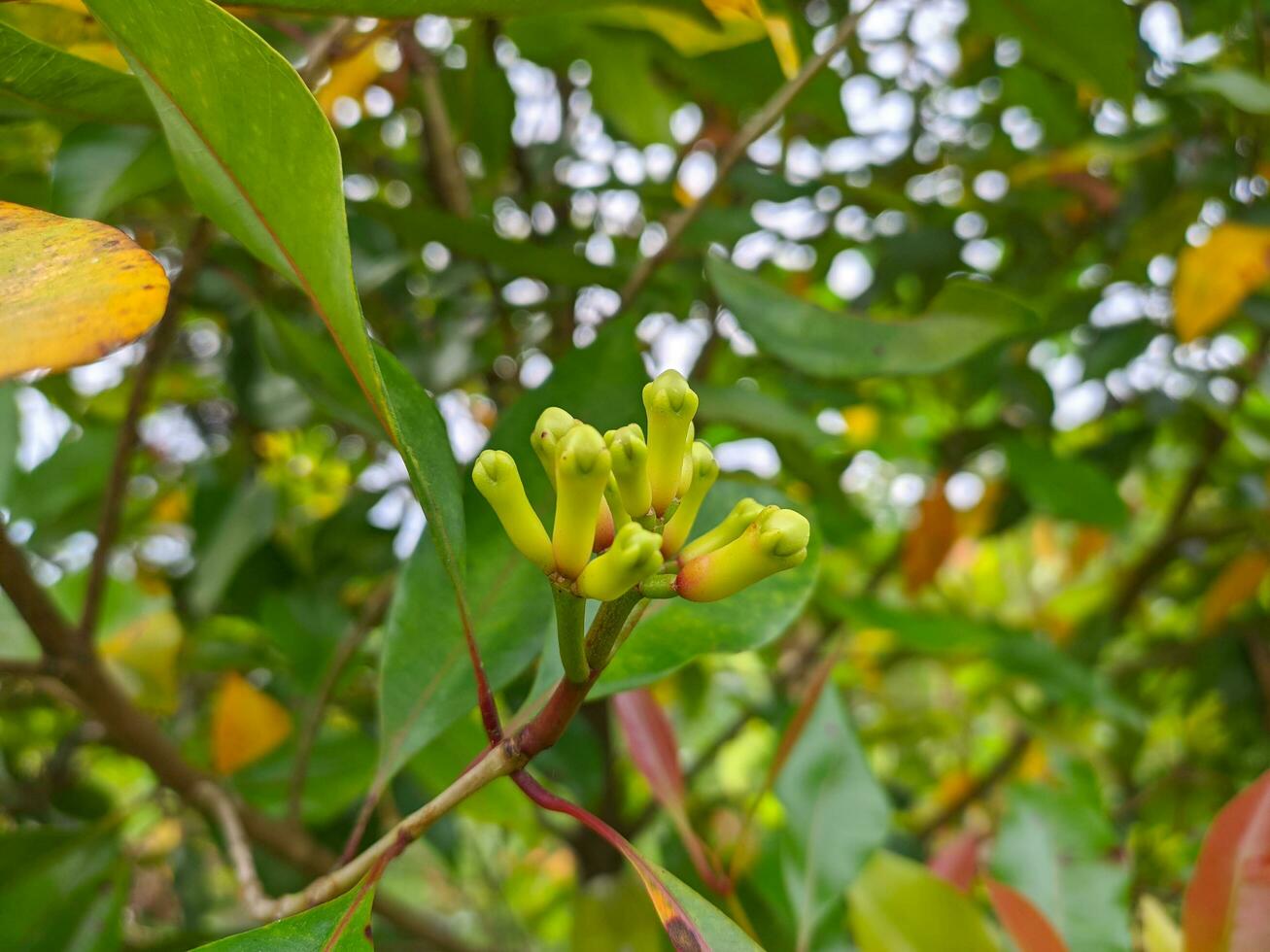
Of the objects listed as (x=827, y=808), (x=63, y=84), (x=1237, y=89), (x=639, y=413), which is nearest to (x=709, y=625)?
(x=639, y=413)

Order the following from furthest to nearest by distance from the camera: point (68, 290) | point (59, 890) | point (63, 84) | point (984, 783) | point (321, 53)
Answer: point (984, 783), point (59, 890), point (321, 53), point (63, 84), point (68, 290)

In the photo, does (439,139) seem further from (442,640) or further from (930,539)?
(930,539)

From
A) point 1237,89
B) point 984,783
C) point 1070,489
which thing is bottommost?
point 984,783

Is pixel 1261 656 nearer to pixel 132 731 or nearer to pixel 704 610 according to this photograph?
pixel 704 610

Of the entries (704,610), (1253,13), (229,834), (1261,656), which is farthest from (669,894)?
(1261,656)

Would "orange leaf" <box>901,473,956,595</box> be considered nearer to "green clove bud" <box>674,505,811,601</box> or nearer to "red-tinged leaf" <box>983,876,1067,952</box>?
"red-tinged leaf" <box>983,876,1067,952</box>

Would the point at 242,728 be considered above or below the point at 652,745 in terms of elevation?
below

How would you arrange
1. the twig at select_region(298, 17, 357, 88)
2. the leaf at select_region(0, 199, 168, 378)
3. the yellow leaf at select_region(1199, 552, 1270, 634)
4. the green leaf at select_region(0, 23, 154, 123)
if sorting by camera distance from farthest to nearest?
the yellow leaf at select_region(1199, 552, 1270, 634), the twig at select_region(298, 17, 357, 88), the green leaf at select_region(0, 23, 154, 123), the leaf at select_region(0, 199, 168, 378)

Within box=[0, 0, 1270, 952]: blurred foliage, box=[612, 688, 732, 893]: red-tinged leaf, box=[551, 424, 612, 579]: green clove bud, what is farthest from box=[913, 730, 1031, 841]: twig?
box=[551, 424, 612, 579]: green clove bud
